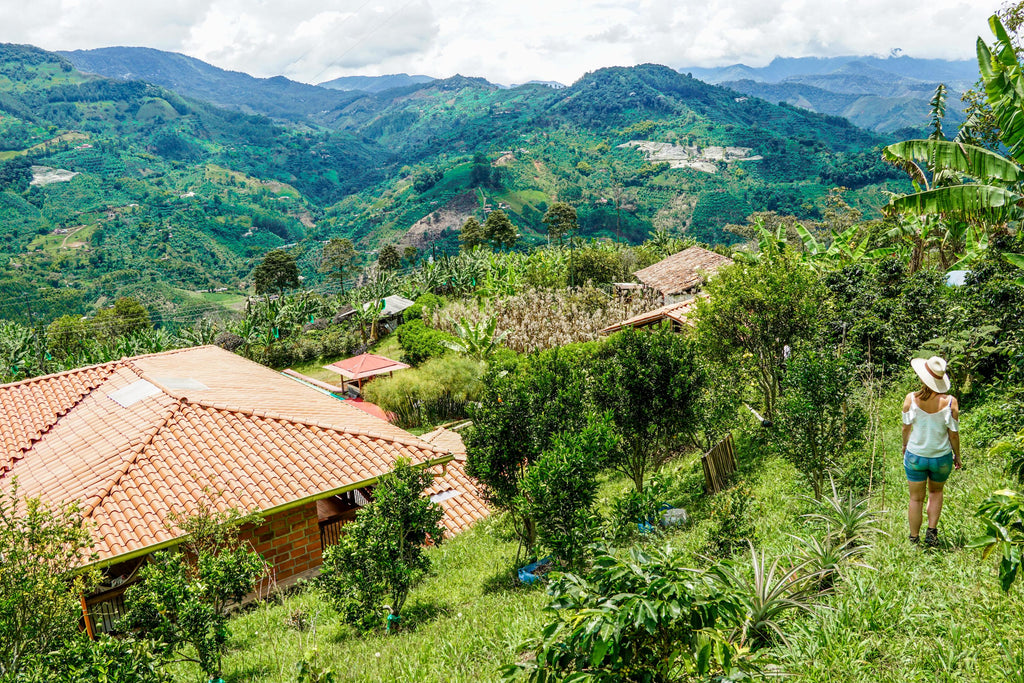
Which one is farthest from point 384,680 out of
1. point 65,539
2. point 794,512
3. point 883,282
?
point 883,282

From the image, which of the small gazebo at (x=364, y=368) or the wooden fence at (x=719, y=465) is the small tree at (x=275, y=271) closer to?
the small gazebo at (x=364, y=368)

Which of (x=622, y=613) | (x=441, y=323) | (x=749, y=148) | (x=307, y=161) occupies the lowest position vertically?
(x=441, y=323)

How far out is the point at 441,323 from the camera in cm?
3375

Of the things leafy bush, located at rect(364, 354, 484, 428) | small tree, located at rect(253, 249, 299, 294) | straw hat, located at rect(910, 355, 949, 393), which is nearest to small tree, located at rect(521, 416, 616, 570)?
straw hat, located at rect(910, 355, 949, 393)

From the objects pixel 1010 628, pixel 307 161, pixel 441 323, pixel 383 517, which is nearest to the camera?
pixel 1010 628

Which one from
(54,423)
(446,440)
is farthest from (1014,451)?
(54,423)

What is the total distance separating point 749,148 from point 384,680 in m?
144

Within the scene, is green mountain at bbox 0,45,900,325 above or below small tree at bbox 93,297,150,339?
above

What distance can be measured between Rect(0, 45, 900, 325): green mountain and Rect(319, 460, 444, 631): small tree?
8281 cm

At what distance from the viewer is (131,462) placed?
33.1 feet

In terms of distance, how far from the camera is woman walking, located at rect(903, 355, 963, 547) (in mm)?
5223

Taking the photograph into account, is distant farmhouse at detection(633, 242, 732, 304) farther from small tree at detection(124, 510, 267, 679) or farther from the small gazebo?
small tree at detection(124, 510, 267, 679)

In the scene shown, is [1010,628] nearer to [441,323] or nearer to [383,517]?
[383,517]

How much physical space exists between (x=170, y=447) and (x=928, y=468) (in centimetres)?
1125
